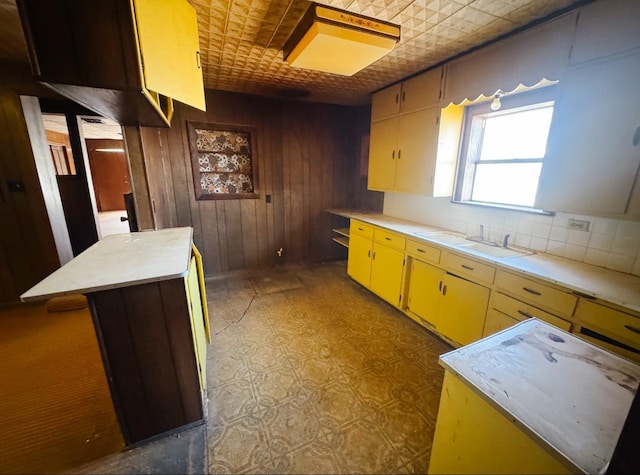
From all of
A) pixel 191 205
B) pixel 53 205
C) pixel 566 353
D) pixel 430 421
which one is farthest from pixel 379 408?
pixel 53 205

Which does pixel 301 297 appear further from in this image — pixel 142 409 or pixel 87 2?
pixel 87 2

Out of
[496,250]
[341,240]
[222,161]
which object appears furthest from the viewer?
[341,240]

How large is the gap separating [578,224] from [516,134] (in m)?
0.90

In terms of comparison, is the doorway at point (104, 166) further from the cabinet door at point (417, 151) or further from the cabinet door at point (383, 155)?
the cabinet door at point (417, 151)

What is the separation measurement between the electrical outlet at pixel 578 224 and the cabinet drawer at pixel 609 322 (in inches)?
27.0

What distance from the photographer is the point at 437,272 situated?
222 centimetres

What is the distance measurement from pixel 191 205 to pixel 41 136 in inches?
61.0

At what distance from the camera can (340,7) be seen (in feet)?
5.48

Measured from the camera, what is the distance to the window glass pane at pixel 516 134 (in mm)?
1971

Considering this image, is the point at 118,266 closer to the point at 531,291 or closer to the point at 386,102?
the point at 531,291

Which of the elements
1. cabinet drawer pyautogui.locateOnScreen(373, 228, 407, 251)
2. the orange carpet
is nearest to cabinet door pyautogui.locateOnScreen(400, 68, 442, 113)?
cabinet drawer pyautogui.locateOnScreen(373, 228, 407, 251)

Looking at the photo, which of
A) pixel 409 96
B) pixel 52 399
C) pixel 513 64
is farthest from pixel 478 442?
pixel 409 96

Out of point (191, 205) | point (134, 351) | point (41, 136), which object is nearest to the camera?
point (134, 351)

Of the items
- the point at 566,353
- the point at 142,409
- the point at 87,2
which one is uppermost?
the point at 87,2
